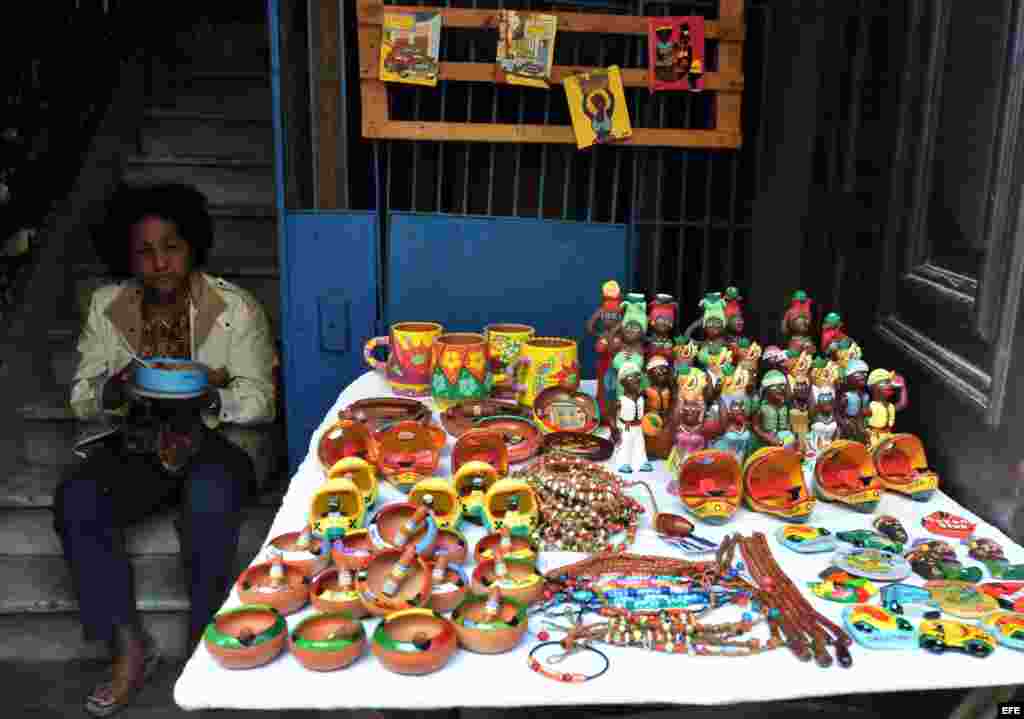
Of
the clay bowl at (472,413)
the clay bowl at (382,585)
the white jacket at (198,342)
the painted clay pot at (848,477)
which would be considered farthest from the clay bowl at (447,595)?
the white jacket at (198,342)

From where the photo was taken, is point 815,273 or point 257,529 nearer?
point 815,273

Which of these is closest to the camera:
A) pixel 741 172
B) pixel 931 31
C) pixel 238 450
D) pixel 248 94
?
pixel 931 31

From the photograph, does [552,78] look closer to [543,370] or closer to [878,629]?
[543,370]

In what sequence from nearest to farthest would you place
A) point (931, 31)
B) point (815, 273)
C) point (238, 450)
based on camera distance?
point (931, 31) → point (815, 273) → point (238, 450)

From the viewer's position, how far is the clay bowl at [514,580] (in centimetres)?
111

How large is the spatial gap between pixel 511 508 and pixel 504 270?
119cm

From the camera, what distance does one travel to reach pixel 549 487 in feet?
4.54

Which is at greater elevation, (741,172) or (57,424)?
(741,172)

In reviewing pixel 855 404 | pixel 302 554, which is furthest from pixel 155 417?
pixel 855 404

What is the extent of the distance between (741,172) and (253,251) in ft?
6.16

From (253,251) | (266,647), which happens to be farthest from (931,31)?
(253,251)

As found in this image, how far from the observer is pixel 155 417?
2.23 m

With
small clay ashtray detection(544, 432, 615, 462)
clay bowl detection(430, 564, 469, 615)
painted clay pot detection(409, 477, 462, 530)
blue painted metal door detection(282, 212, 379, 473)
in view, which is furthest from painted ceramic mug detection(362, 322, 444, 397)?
clay bowl detection(430, 564, 469, 615)

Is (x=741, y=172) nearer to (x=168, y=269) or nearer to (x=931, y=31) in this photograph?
(x=931, y=31)
